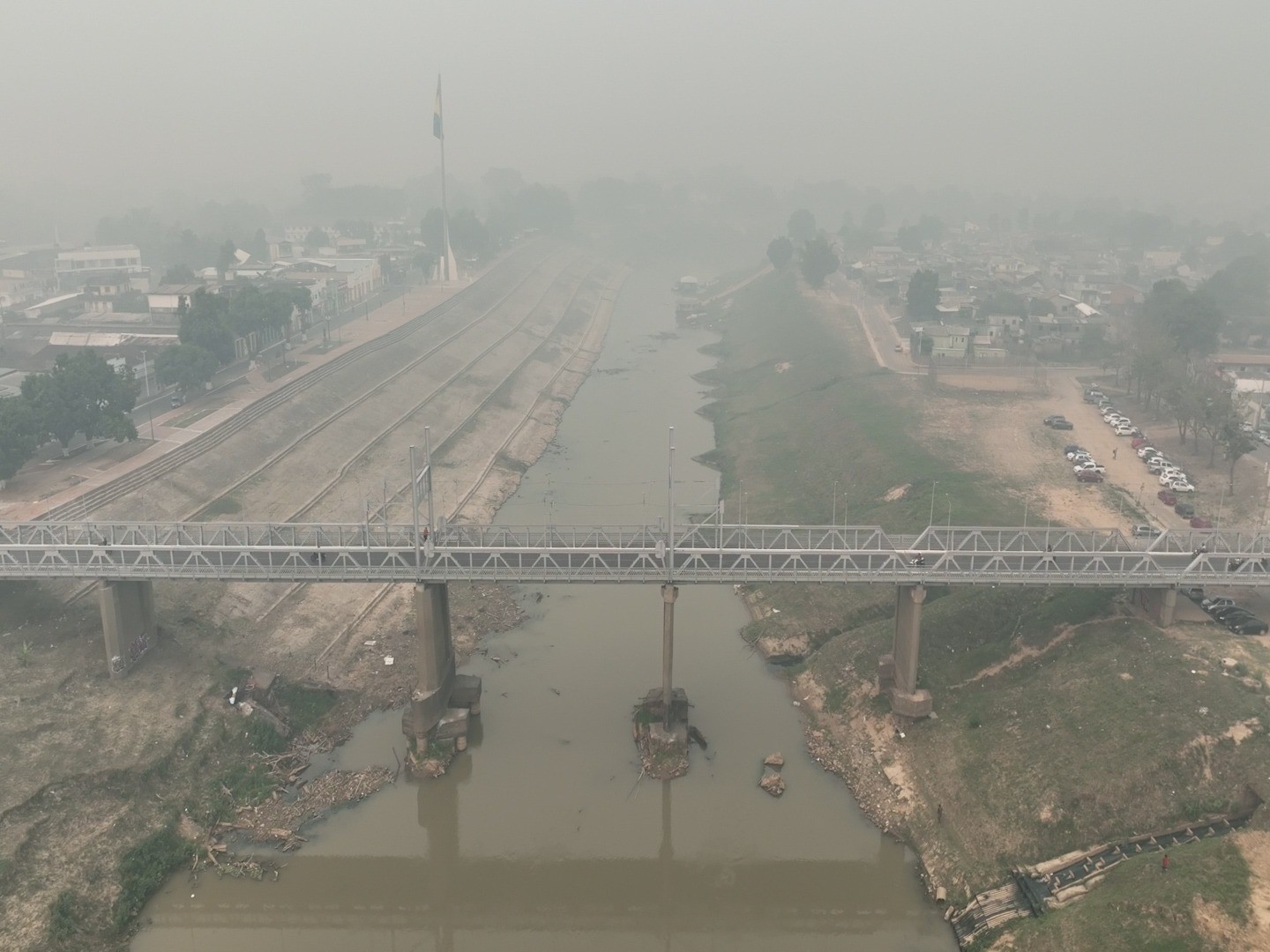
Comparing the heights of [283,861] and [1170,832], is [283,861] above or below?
below

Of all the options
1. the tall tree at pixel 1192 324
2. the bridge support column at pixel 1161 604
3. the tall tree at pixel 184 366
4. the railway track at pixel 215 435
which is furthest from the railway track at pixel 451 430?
the tall tree at pixel 1192 324

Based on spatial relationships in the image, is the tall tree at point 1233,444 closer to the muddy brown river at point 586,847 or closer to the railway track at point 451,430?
the muddy brown river at point 586,847

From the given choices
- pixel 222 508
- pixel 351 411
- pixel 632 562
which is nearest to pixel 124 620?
pixel 222 508

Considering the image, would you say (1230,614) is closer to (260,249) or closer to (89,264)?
(260,249)

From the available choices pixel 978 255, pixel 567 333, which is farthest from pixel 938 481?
pixel 978 255

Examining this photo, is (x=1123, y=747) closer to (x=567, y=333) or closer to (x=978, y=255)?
(x=567, y=333)

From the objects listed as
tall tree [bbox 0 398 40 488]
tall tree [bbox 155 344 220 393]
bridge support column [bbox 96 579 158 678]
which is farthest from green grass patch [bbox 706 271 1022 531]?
tall tree [bbox 0 398 40 488]

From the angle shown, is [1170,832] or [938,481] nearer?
[1170,832]
